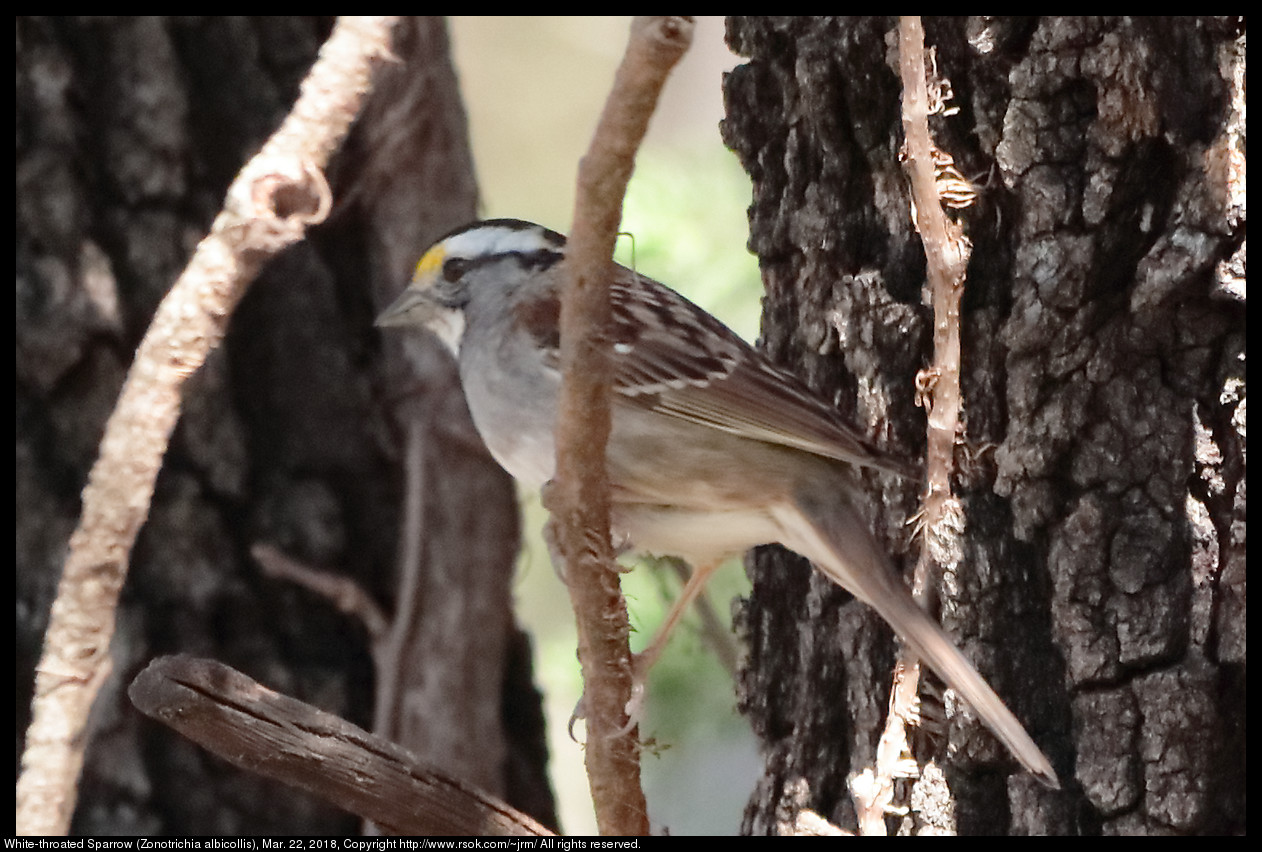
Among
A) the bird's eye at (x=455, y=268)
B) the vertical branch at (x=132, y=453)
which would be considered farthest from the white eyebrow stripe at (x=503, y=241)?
the vertical branch at (x=132, y=453)

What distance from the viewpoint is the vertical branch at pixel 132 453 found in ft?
7.95

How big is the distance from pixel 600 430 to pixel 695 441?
0.71 metres

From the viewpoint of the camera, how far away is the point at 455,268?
299 cm

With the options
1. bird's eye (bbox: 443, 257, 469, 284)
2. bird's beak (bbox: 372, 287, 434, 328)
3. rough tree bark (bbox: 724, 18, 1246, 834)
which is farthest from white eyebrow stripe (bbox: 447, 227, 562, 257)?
rough tree bark (bbox: 724, 18, 1246, 834)

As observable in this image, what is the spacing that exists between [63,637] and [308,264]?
1647 mm

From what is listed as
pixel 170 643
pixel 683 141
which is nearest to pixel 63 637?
pixel 170 643

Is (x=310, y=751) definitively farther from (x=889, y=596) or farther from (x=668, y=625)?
(x=889, y=596)

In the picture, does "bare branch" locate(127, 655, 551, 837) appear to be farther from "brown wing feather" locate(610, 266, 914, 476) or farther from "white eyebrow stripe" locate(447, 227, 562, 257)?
"white eyebrow stripe" locate(447, 227, 562, 257)

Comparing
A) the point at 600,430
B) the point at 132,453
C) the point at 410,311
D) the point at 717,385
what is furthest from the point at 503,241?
the point at 600,430

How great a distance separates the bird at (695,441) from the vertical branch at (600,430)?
0.46 metres

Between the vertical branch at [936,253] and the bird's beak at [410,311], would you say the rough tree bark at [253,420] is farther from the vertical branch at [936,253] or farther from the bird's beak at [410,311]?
the vertical branch at [936,253]

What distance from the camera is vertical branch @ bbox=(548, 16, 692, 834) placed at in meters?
1.56

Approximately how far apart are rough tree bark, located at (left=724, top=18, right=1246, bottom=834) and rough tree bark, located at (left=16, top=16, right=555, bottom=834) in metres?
1.64

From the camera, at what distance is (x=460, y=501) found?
395 centimetres
